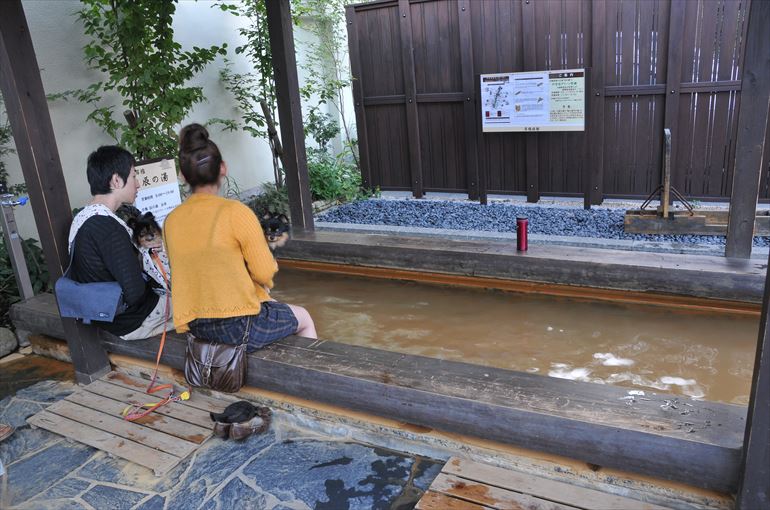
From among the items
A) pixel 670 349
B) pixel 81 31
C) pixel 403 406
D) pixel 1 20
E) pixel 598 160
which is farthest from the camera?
pixel 598 160

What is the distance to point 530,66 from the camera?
24.2 feet

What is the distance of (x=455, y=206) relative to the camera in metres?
7.80

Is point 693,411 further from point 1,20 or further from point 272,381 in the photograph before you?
point 1,20

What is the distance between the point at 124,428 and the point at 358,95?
645 cm

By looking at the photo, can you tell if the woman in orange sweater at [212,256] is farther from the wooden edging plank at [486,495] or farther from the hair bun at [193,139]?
the wooden edging plank at [486,495]

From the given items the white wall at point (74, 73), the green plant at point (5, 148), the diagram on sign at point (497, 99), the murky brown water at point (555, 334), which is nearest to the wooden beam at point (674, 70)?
the diagram on sign at point (497, 99)

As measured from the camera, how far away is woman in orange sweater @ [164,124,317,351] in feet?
9.40

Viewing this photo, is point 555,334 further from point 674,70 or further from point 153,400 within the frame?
point 674,70

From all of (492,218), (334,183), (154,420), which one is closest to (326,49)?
(334,183)

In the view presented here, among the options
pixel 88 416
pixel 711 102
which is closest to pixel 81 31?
pixel 88 416

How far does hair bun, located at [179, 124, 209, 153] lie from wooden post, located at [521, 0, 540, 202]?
5487 mm

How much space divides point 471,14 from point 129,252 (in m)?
5.90

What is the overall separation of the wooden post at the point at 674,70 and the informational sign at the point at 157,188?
5.05 meters

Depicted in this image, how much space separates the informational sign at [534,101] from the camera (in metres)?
6.99
